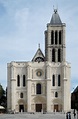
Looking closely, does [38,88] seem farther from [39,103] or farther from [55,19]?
[55,19]

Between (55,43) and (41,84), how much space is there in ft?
41.3

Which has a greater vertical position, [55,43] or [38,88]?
→ [55,43]

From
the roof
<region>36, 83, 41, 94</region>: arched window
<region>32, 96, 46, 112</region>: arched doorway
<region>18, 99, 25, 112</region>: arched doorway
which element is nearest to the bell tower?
the roof

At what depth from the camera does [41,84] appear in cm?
10662

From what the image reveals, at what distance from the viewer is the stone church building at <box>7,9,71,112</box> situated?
104 meters

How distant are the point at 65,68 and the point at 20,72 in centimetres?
1262

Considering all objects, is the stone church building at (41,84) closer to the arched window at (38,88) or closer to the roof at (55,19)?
the arched window at (38,88)

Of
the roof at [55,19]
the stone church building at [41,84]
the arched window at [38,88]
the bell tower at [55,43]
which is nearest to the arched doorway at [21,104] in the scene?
the stone church building at [41,84]

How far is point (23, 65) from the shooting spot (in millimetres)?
107125

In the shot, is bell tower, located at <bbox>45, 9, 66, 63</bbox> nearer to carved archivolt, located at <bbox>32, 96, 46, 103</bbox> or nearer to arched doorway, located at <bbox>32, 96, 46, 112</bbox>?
carved archivolt, located at <bbox>32, 96, 46, 103</bbox>

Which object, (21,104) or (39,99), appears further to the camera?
(39,99)

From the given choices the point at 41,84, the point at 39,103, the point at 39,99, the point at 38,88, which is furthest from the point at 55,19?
the point at 39,103

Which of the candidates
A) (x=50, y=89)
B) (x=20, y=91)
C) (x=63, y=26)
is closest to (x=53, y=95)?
(x=50, y=89)

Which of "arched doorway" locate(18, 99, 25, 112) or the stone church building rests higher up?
the stone church building
